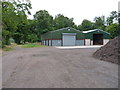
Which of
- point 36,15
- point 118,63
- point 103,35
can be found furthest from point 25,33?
point 118,63

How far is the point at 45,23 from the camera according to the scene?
4097 centimetres

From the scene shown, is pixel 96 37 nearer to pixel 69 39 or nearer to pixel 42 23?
pixel 69 39

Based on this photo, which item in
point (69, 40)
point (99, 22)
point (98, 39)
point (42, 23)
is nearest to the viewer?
point (69, 40)

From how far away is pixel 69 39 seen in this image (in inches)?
1250

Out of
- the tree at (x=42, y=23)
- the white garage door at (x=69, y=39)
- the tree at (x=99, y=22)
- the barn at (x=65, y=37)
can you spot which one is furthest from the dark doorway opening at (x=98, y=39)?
the tree at (x=99, y=22)

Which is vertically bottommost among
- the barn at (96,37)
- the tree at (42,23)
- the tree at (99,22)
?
the barn at (96,37)

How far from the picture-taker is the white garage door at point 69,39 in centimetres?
3147

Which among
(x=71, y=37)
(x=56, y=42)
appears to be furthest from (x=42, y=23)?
(x=71, y=37)

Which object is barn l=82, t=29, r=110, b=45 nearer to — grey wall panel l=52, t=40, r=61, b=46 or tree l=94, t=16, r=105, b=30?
grey wall panel l=52, t=40, r=61, b=46

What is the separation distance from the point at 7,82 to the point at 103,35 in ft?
108

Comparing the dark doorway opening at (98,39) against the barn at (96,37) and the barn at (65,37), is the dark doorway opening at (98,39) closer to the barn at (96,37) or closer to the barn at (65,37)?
the barn at (96,37)

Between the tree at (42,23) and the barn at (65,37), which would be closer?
the barn at (65,37)

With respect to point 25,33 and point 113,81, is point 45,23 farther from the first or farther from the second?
point 113,81

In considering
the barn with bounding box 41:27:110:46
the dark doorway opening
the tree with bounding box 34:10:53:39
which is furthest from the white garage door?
the tree with bounding box 34:10:53:39
